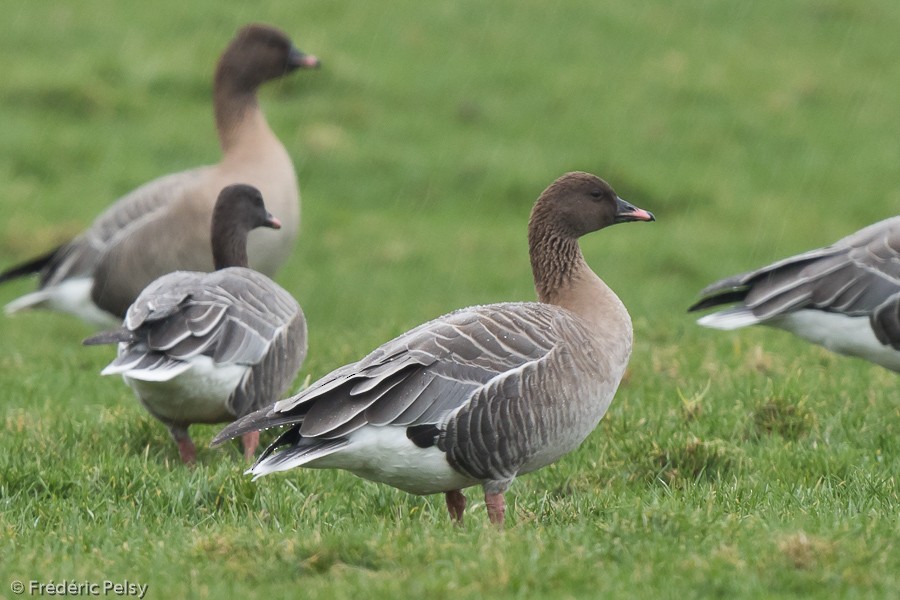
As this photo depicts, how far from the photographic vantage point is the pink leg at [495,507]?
556cm

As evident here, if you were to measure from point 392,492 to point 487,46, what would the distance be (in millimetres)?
13407

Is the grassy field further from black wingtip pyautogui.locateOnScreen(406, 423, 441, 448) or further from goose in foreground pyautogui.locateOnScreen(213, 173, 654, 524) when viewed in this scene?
black wingtip pyautogui.locateOnScreen(406, 423, 441, 448)

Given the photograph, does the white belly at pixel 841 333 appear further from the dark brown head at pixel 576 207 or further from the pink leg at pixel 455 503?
the pink leg at pixel 455 503

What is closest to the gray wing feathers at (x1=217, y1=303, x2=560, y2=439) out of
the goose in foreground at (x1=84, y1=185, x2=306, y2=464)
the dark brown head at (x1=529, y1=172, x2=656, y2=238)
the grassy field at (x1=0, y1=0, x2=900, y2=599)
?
the grassy field at (x1=0, y1=0, x2=900, y2=599)

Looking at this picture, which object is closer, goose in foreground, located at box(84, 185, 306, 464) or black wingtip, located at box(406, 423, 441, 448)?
black wingtip, located at box(406, 423, 441, 448)

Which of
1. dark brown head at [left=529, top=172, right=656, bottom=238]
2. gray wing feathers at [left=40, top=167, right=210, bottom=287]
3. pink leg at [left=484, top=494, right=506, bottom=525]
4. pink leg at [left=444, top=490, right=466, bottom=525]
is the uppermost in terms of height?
dark brown head at [left=529, top=172, right=656, bottom=238]

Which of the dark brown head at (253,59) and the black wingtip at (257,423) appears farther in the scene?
the dark brown head at (253,59)

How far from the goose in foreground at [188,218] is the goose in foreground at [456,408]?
467cm

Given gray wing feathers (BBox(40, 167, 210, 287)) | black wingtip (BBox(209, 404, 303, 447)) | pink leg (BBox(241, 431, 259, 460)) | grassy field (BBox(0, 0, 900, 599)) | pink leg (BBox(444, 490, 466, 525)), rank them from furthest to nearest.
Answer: gray wing feathers (BBox(40, 167, 210, 287)), pink leg (BBox(241, 431, 259, 460)), pink leg (BBox(444, 490, 466, 525)), black wingtip (BBox(209, 404, 303, 447)), grassy field (BBox(0, 0, 900, 599))

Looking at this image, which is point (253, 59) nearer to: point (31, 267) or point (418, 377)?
point (31, 267)

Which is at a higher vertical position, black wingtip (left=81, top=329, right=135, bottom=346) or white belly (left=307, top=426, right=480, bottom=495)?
white belly (left=307, top=426, right=480, bottom=495)

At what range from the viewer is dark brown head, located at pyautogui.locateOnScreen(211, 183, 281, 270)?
8234 mm

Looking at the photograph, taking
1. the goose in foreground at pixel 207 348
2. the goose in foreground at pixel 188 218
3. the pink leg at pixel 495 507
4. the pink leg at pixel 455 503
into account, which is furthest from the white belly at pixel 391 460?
the goose in foreground at pixel 188 218

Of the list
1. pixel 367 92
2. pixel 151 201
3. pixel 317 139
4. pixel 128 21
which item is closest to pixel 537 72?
pixel 367 92
